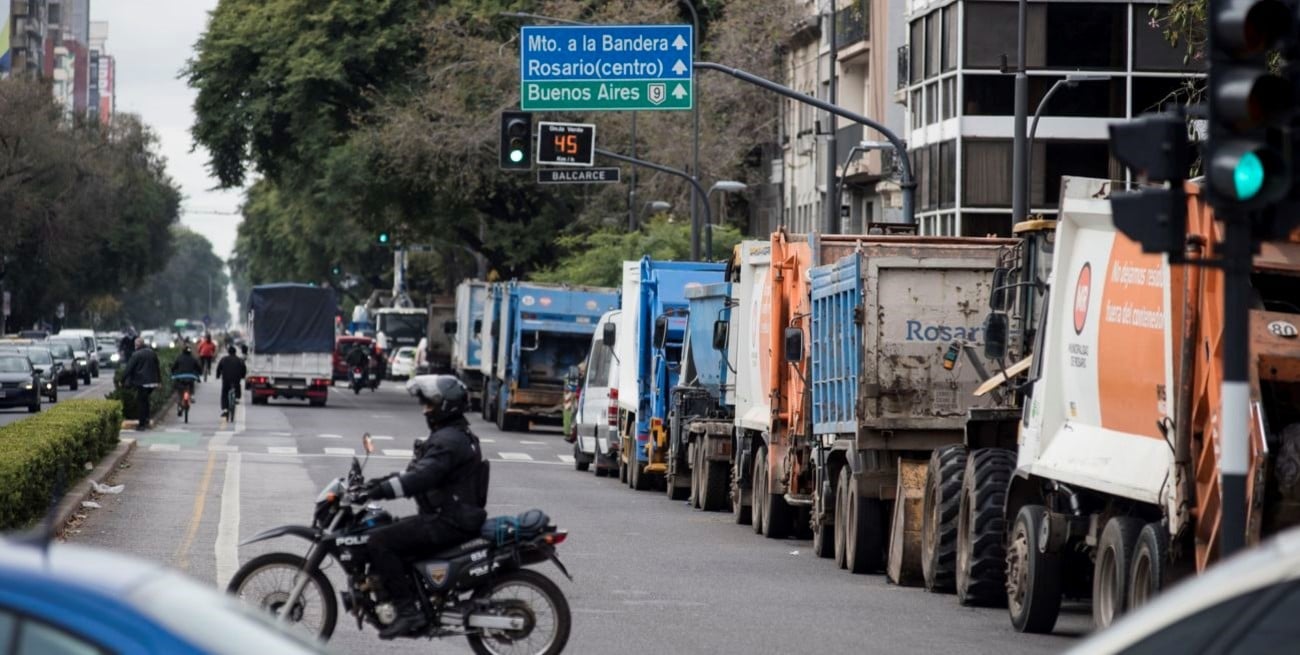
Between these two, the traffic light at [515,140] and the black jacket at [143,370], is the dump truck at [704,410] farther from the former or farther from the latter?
the black jacket at [143,370]

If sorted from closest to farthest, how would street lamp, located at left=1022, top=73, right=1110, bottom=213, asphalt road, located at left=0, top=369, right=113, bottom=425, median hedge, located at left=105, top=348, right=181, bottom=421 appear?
street lamp, located at left=1022, top=73, right=1110, bottom=213, median hedge, located at left=105, top=348, right=181, bottom=421, asphalt road, located at left=0, top=369, right=113, bottom=425

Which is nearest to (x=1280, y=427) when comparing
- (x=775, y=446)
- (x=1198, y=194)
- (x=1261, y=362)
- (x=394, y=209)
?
(x=1261, y=362)

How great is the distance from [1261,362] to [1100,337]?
1.70 m

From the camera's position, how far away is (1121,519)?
13242mm

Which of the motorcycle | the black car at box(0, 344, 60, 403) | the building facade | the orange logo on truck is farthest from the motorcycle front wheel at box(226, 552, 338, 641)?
the black car at box(0, 344, 60, 403)

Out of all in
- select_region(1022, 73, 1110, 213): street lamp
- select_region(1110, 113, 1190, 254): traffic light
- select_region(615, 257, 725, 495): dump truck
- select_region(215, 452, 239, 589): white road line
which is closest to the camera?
select_region(1110, 113, 1190, 254): traffic light

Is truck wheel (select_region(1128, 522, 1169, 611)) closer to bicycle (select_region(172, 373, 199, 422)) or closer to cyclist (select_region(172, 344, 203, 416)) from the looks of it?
cyclist (select_region(172, 344, 203, 416))

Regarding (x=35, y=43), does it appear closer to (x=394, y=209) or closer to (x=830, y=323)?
(x=394, y=209)

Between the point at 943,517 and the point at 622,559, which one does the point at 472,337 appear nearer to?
the point at 622,559

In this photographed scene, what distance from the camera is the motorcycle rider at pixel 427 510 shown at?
39.0 feet

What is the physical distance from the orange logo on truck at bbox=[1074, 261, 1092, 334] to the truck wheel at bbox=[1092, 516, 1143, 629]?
1.23m

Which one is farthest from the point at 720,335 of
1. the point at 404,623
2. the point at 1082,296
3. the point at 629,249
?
the point at 629,249

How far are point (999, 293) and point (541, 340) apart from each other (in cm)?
3184

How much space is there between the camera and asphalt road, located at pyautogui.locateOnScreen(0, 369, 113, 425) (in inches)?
1994
